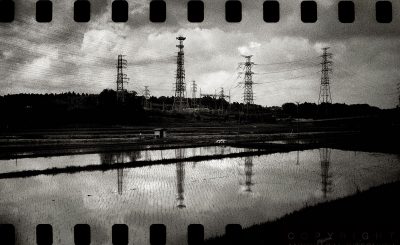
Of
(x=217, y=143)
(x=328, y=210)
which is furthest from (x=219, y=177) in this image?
(x=217, y=143)

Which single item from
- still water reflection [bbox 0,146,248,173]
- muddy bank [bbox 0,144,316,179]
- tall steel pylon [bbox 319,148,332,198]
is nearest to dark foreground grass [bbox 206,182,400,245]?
tall steel pylon [bbox 319,148,332,198]

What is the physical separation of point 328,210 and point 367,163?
1293cm

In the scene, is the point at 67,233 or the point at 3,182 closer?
the point at 67,233

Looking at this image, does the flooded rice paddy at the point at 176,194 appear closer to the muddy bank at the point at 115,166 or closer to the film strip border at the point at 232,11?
the muddy bank at the point at 115,166

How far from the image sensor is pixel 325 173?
1648 centimetres

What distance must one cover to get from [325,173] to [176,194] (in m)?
8.61

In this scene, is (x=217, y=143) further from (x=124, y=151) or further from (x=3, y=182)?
(x=3, y=182)

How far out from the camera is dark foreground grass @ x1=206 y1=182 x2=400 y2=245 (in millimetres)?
6383

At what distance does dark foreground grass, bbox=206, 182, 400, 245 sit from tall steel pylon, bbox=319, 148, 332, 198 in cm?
248

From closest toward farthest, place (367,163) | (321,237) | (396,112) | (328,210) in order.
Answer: (321,237)
(328,210)
(367,163)
(396,112)

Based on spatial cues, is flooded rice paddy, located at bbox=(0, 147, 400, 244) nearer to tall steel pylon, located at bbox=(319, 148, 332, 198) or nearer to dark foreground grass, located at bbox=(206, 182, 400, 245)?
tall steel pylon, located at bbox=(319, 148, 332, 198)

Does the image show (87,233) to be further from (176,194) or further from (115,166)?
(115,166)

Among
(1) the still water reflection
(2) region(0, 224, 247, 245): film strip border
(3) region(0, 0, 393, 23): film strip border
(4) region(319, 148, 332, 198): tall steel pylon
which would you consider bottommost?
(4) region(319, 148, 332, 198): tall steel pylon

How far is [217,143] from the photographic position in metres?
29.2
